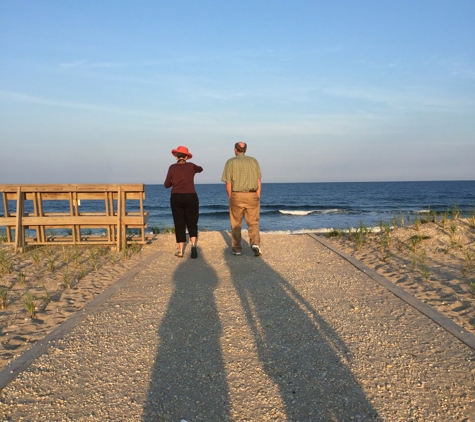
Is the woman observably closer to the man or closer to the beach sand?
the man

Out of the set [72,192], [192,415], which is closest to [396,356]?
[192,415]

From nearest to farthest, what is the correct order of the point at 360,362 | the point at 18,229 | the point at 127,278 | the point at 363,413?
the point at 363,413, the point at 360,362, the point at 127,278, the point at 18,229

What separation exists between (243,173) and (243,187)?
26cm

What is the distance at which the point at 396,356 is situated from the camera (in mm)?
3340

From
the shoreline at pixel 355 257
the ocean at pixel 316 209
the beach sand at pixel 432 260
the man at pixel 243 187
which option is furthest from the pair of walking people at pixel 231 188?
the ocean at pixel 316 209

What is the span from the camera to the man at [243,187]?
292 inches

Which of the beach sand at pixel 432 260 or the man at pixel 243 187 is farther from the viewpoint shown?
the man at pixel 243 187

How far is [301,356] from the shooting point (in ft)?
11.1

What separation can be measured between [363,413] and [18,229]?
7643 millimetres

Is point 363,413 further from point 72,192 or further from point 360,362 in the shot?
point 72,192

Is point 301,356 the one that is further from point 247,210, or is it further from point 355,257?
point 355,257

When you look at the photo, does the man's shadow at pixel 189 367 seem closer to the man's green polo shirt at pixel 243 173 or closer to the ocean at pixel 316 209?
the man's green polo shirt at pixel 243 173

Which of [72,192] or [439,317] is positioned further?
[72,192]

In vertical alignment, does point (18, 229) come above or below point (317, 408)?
above
